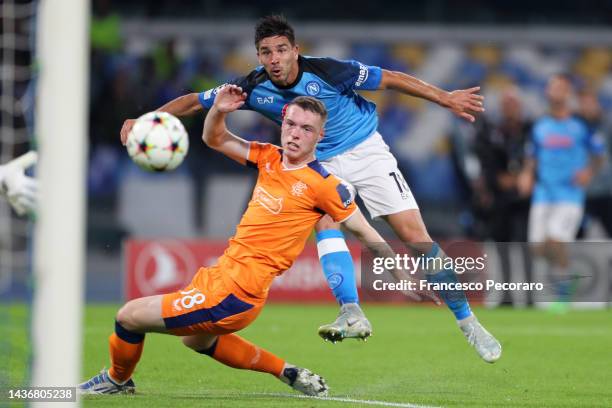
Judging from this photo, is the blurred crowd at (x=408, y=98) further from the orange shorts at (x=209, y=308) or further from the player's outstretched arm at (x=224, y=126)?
the orange shorts at (x=209, y=308)

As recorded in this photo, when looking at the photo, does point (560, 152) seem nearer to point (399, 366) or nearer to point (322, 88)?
point (399, 366)

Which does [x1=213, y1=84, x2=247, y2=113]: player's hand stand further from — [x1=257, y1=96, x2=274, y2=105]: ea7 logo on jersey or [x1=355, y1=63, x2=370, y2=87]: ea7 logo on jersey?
[x1=355, y1=63, x2=370, y2=87]: ea7 logo on jersey

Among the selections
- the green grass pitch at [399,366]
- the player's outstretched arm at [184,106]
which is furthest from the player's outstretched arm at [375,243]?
the player's outstretched arm at [184,106]

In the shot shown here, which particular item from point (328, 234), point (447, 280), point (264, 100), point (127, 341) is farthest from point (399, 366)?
point (127, 341)

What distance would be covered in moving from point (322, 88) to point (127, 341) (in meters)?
2.37

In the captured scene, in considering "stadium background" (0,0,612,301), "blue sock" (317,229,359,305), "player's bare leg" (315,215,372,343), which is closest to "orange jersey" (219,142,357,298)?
"player's bare leg" (315,215,372,343)

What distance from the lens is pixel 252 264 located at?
6488 mm

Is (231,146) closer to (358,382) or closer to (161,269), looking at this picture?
(358,382)

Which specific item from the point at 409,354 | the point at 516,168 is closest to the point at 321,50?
the point at 516,168

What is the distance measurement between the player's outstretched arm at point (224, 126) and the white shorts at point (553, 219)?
315 inches

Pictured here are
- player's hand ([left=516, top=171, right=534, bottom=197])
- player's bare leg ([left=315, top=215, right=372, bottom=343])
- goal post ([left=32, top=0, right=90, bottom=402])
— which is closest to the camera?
goal post ([left=32, top=0, right=90, bottom=402])

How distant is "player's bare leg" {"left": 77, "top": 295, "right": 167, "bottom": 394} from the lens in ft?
21.1

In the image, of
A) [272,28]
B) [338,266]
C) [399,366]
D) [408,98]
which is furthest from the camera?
[408,98]

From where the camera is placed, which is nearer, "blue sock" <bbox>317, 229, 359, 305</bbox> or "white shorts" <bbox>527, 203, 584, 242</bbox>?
"blue sock" <bbox>317, 229, 359, 305</bbox>
